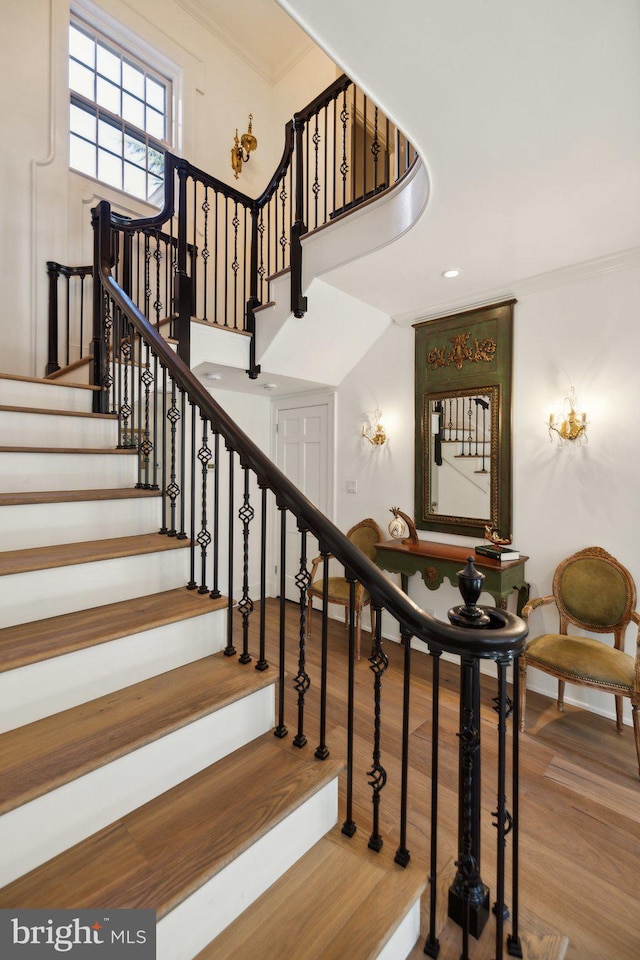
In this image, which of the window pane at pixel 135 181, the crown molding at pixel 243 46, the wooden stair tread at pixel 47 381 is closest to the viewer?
the wooden stair tread at pixel 47 381

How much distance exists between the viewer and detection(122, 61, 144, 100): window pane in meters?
4.36

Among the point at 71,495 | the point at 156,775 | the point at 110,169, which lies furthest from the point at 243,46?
the point at 156,775

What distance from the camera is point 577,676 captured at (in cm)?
233

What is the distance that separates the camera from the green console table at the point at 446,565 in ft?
9.36

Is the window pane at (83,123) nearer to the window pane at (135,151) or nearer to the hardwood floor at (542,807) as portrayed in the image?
the window pane at (135,151)

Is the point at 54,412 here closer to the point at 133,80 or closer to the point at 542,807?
the point at 542,807

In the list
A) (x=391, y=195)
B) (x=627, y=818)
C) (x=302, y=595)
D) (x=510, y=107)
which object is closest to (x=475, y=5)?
(x=510, y=107)

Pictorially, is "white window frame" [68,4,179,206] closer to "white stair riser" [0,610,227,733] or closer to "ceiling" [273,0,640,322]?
"ceiling" [273,0,640,322]

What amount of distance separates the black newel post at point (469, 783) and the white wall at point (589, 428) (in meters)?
2.07

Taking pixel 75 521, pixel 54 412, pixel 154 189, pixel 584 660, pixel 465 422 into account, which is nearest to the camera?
pixel 75 521

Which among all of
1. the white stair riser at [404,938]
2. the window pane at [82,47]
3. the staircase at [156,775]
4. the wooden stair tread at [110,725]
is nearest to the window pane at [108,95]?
the window pane at [82,47]

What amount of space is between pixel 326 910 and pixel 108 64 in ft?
20.9

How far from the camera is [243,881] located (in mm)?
1128

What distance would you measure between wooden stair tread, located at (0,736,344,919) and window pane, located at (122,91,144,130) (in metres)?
5.71
